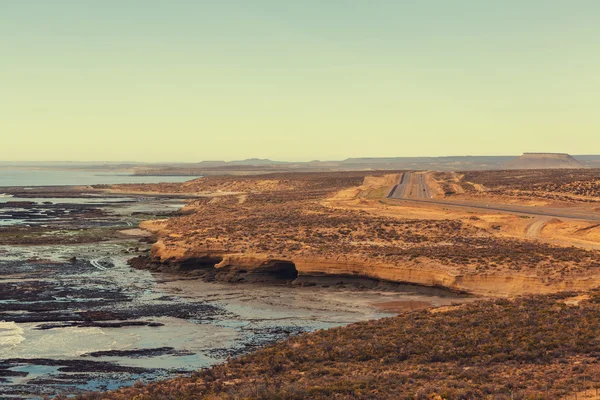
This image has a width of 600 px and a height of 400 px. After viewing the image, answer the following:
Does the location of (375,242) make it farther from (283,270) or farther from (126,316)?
(126,316)

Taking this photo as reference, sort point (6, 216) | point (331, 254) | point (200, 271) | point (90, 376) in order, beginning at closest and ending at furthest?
point (90, 376)
point (331, 254)
point (200, 271)
point (6, 216)

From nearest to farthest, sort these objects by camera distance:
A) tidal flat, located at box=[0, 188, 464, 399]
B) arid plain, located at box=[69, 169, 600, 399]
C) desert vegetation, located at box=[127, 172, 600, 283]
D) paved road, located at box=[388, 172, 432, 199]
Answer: arid plain, located at box=[69, 169, 600, 399], tidal flat, located at box=[0, 188, 464, 399], desert vegetation, located at box=[127, 172, 600, 283], paved road, located at box=[388, 172, 432, 199]

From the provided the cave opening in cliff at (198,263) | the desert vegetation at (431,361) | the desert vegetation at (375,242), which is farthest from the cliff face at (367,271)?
the desert vegetation at (431,361)

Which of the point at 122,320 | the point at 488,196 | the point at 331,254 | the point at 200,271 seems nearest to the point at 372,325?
the point at 122,320

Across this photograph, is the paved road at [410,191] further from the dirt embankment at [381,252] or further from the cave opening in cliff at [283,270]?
the cave opening in cliff at [283,270]

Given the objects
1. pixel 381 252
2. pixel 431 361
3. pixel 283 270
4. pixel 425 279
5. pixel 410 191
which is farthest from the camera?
pixel 410 191

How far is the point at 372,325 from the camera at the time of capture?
29.9 metres

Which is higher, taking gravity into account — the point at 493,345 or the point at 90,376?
the point at 493,345

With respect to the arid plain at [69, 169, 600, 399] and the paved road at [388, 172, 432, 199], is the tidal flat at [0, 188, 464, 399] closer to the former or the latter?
the arid plain at [69, 169, 600, 399]

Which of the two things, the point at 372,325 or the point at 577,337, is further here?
the point at 372,325

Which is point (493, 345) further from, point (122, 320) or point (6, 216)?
point (6, 216)

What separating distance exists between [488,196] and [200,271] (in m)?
50.7

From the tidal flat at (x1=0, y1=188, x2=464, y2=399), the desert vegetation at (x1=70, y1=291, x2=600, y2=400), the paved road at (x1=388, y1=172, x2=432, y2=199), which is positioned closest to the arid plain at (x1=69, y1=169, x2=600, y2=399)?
the desert vegetation at (x1=70, y1=291, x2=600, y2=400)

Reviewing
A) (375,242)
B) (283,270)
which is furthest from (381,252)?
(283,270)
